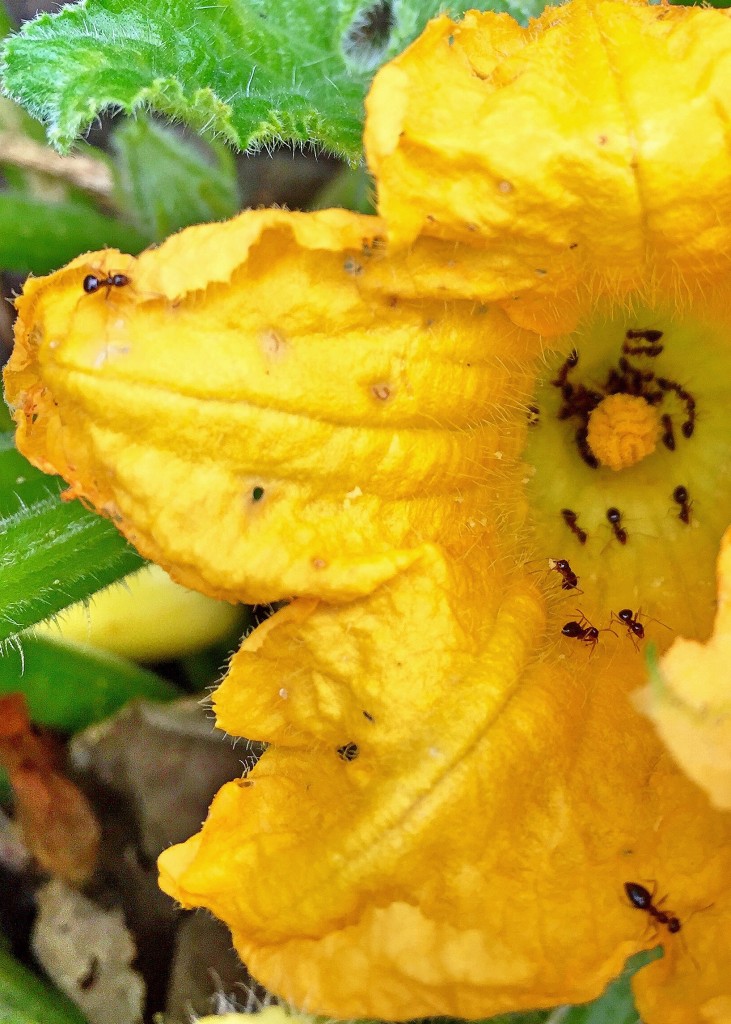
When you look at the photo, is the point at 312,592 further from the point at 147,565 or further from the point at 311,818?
the point at 147,565

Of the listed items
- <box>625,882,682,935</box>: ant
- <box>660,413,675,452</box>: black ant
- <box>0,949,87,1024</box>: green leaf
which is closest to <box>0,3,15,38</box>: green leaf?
<box>660,413,675,452</box>: black ant

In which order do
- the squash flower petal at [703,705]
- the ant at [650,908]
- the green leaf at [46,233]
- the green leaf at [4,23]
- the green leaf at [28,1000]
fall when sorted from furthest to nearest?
the green leaf at [4,23], the green leaf at [46,233], the green leaf at [28,1000], the ant at [650,908], the squash flower petal at [703,705]

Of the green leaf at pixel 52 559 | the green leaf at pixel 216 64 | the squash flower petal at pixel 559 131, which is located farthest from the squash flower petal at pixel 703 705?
the green leaf at pixel 52 559

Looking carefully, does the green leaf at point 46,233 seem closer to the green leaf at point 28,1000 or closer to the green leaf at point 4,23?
the green leaf at point 4,23

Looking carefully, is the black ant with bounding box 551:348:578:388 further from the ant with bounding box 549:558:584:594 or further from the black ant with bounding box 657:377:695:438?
the ant with bounding box 549:558:584:594

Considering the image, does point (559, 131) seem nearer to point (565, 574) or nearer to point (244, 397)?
point (244, 397)

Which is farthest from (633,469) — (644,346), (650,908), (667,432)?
(650,908)
